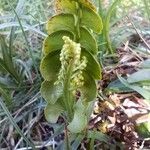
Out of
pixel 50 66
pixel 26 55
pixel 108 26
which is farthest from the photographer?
pixel 26 55

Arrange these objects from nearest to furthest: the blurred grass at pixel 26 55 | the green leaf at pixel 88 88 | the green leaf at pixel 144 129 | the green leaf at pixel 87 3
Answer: the green leaf at pixel 87 3 < the green leaf at pixel 88 88 < the green leaf at pixel 144 129 < the blurred grass at pixel 26 55

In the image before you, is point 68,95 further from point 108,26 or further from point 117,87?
point 108,26

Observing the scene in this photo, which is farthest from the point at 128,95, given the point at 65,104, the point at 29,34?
the point at 29,34

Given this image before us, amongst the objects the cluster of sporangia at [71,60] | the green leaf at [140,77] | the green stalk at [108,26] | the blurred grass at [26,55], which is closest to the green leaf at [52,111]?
the cluster of sporangia at [71,60]

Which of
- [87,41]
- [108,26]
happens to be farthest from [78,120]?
[108,26]

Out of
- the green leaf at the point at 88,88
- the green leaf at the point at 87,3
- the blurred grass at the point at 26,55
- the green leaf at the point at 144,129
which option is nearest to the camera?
the green leaf at the point at 87,3

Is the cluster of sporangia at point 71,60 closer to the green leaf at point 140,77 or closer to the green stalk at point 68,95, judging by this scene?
the green stalk at point 68,95
